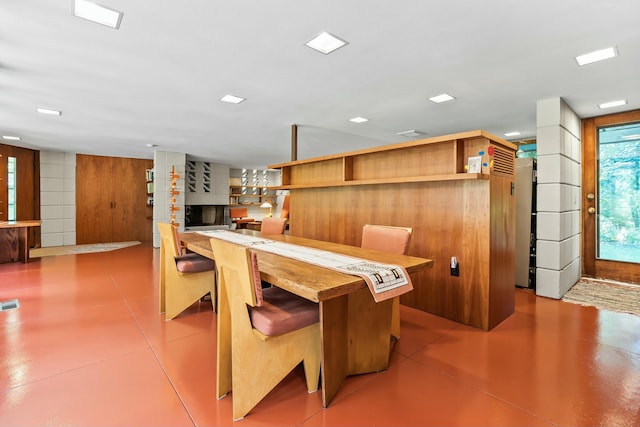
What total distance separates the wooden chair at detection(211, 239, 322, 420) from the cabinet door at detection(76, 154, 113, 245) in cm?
853

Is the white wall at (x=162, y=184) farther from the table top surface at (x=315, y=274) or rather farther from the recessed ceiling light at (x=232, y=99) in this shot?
the table top surface at (x=315, y=274)

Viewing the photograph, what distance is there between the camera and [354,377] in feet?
6.51

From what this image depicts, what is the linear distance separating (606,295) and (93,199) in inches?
421

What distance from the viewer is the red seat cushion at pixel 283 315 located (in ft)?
5.33

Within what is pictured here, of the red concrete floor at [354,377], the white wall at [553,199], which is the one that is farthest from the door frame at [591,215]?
the red concrete floor at [354,377]

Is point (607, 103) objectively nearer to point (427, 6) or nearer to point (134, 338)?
point (427, 6)

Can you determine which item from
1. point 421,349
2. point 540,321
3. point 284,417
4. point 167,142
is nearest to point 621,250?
point 540,321

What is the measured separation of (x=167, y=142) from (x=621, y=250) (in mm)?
8187

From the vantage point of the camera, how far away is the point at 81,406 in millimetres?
1697

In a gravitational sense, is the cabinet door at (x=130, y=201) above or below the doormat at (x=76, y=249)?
above

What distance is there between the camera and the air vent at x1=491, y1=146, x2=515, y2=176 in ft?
9.12

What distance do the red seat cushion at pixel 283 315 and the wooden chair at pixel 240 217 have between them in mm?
8532

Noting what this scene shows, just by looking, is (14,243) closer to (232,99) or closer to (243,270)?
(232,99)

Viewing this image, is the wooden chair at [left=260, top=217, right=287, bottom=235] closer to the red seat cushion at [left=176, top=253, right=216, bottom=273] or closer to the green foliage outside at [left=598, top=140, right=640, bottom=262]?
the red seat cushion at [left=176, top=253, right=216, bottom=273]
